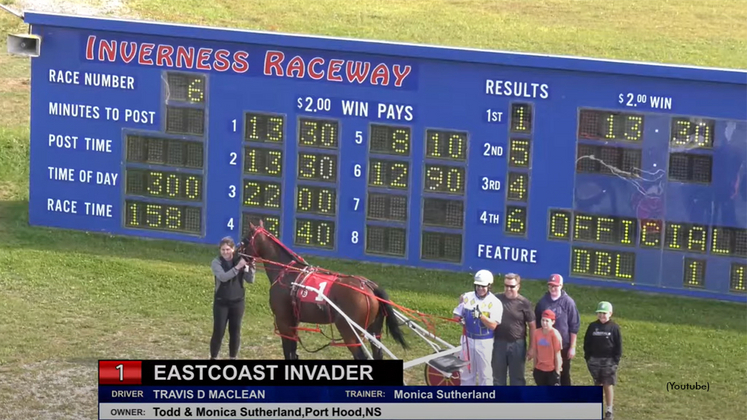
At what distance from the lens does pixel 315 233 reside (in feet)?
79.9

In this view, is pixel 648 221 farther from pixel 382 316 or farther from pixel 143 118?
pixel 143 118

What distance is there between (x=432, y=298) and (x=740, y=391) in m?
4.83

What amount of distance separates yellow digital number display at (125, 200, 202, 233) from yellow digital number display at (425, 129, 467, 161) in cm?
359

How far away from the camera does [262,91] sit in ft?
79.6

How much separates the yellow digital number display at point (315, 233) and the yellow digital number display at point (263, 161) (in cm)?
81

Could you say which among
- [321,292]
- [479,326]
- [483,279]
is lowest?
[479,326]

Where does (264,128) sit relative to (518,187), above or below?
above

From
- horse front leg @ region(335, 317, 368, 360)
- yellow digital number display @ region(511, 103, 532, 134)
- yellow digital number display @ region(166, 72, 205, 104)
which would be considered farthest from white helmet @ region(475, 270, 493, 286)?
yellow digital number display @ region(166, 72, 205, 104)

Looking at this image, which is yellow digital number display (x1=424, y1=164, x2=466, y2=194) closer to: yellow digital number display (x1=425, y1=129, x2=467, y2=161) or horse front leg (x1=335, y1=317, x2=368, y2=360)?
yellow digital number display (x1=425, y1=129, x2=467, y2=161)

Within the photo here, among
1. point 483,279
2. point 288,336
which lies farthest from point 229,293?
point 483,279

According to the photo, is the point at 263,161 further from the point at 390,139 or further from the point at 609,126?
the point at 609,126

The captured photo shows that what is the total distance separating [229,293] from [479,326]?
3.22m

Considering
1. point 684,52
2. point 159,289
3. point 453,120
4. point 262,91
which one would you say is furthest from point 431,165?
point 684,52
